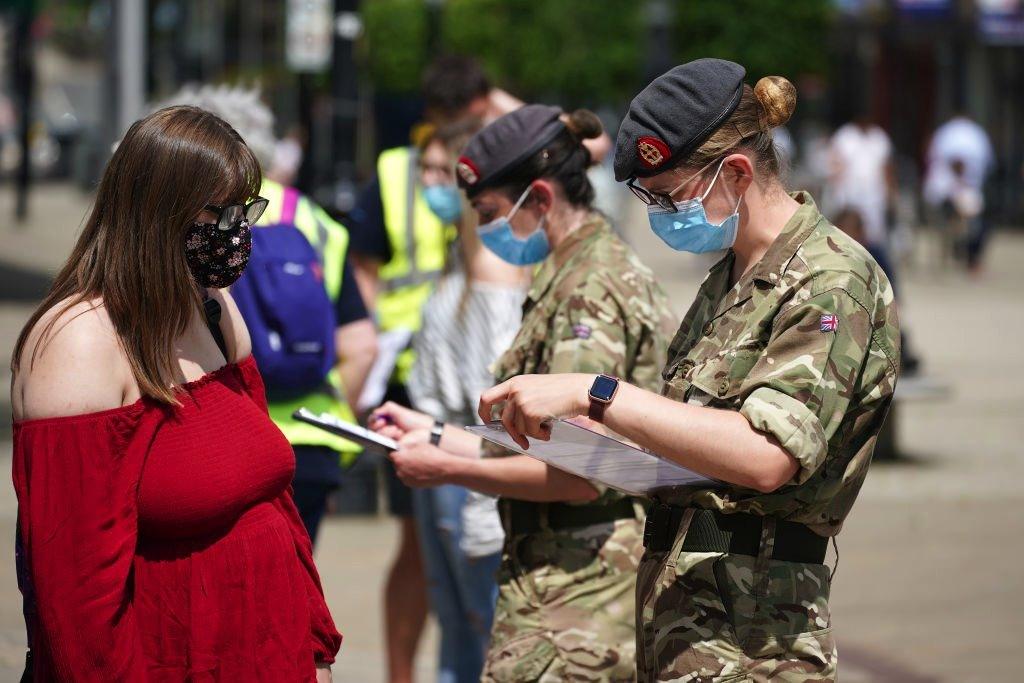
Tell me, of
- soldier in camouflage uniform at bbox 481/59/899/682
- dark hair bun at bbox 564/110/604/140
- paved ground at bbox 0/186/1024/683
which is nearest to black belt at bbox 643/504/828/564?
soldier in camouflage uniform at bbox 481/59/899/682

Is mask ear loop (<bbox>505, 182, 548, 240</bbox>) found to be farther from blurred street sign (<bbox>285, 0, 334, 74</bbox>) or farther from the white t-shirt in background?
the white t-shirt in background

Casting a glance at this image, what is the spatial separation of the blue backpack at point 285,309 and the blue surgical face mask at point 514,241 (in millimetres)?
613

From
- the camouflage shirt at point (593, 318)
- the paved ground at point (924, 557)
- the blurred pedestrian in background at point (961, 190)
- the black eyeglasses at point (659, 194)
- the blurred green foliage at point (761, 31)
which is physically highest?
the blurred green foliage at point (761, 31)

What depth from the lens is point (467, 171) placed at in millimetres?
3787

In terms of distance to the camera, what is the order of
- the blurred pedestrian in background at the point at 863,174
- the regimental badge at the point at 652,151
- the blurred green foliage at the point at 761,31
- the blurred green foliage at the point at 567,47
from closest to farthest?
the regimental badge at the point at 652,151 < the blurred pedestrian in background at the point at 863,174 < the blurred green foliage at the point at 761,31 < the blurred green foliage at the point at 567,47

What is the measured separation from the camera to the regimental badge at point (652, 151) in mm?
2738

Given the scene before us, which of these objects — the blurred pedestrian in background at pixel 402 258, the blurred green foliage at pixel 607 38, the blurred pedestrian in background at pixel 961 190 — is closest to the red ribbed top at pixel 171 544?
the blurred pedestrian in background at pixel 402 258

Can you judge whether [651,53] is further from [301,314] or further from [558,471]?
[558,471]

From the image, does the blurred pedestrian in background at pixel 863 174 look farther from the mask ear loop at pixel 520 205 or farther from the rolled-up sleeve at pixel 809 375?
the rolled-up sleeve at pixel 809 375

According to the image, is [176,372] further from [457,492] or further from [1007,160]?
[1007,160]

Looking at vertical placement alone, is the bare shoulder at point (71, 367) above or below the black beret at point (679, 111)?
below

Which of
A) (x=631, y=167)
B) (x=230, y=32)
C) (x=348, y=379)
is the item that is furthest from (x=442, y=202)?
(x=230, y=32)

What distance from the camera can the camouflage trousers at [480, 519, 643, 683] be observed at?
3439 millimetres

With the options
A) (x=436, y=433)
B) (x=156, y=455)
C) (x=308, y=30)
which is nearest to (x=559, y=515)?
(x=436, y=433)
